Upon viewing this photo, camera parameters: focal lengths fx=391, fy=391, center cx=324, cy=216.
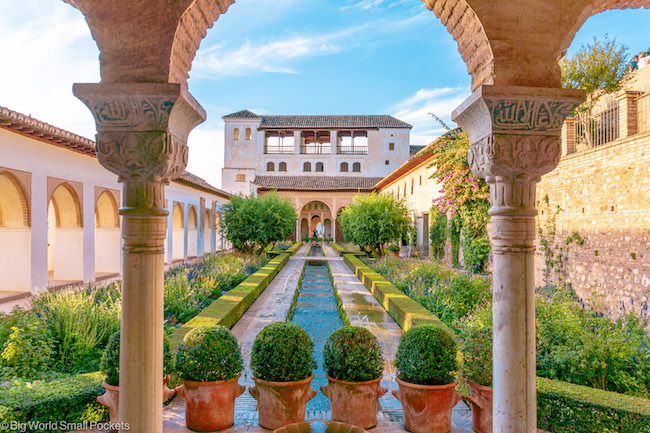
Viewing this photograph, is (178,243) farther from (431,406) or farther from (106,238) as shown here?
(431,406)

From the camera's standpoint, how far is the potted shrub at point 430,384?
316 cm

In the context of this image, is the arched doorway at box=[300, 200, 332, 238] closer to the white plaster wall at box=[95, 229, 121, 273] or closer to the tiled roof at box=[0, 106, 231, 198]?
the white plaster wall at box=[95, 229, 121, 273]

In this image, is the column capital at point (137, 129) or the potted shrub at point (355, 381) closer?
the column capital at point (137, 129)

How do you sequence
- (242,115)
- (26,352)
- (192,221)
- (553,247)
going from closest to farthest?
(26,352) → (553,247) → (192,221) → (242,115)

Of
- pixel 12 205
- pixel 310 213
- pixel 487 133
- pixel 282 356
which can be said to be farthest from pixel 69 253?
pixel 310 213

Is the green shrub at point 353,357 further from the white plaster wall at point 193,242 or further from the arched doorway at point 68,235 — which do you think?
the white plaster wall at point 193,242

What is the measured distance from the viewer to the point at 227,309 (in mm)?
6547

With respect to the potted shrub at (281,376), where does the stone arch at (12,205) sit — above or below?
above

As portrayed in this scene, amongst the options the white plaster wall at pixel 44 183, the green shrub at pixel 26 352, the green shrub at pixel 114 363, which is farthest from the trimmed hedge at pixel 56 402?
the white plaster wall at pixel 44 183

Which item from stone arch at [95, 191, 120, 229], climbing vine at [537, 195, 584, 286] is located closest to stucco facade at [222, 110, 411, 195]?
stone arch at [95, 191, 120, 229]

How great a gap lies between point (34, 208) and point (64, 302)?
477 centimetres

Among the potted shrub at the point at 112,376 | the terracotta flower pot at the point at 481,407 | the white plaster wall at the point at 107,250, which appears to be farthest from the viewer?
the white plaster wall at the point at 107,250

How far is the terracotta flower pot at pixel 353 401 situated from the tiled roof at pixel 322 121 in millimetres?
37520

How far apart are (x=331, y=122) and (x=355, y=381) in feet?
127
